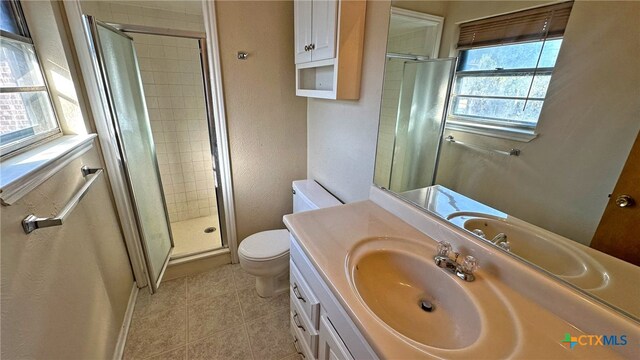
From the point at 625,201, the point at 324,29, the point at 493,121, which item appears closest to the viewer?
the point at 625,201

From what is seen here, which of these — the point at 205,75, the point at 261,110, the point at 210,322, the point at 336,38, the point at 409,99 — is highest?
the point at 336,38

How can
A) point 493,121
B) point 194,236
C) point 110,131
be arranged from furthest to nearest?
1. point 194,236
2. point 110,131
3. point 493,121

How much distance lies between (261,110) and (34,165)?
49.2 inches

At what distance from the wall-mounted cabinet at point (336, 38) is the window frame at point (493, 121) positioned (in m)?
0.53

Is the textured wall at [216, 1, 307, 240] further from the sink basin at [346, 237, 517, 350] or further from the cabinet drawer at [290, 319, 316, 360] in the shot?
the sink basin at [346, 237, 517, 350]

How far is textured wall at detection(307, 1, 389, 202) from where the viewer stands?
1.23 m

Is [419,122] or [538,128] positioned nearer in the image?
[538,128]

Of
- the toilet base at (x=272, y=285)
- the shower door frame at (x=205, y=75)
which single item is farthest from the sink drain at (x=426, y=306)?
the shower door frame at (x=205, y=75)

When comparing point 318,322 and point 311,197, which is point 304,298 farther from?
point 311,197

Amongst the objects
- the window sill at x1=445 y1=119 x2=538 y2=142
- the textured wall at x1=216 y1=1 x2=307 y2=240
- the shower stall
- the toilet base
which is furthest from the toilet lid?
the window sill at x1=445 y1=119 x2=538 y2=142

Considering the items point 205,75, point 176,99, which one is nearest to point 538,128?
point 205,75

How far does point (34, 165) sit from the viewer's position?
0.87 meters

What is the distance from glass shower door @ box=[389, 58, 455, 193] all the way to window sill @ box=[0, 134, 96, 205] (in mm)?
1360

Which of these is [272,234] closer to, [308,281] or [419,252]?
[308,281]
